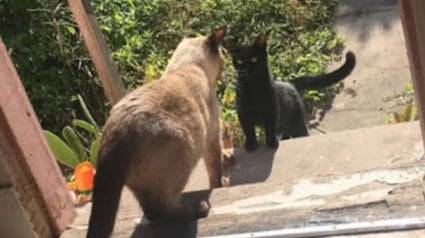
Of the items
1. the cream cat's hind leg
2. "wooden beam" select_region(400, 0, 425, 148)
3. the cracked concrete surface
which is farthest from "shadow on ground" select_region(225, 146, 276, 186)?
"wooden beam" select_region(400, 0, 425, 148)

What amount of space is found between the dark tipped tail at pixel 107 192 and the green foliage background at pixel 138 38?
153cm

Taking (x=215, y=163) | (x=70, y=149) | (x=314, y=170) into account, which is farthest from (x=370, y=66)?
(x=70, y=149)

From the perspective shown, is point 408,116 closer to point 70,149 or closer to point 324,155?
point 324,155

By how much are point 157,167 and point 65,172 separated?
Result: 1.32m

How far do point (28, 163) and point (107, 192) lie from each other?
29 centimetres

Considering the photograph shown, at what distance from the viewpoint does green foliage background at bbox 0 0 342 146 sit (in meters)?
3.92

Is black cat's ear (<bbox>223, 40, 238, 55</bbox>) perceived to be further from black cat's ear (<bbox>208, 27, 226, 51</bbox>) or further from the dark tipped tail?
the dark tipped tail

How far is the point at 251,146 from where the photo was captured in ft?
10.5

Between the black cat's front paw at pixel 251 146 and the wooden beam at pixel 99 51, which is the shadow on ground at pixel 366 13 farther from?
the wooden beam at pixel 99 51

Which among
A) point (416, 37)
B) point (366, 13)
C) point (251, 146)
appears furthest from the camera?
point (366, 13)

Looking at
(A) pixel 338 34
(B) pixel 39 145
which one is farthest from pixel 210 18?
(B) pixel 39 145

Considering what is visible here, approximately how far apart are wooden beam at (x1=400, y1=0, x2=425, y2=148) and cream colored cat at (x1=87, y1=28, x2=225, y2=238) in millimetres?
702

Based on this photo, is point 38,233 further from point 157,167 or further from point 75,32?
point 75,32

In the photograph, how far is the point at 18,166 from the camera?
90.0 inches
